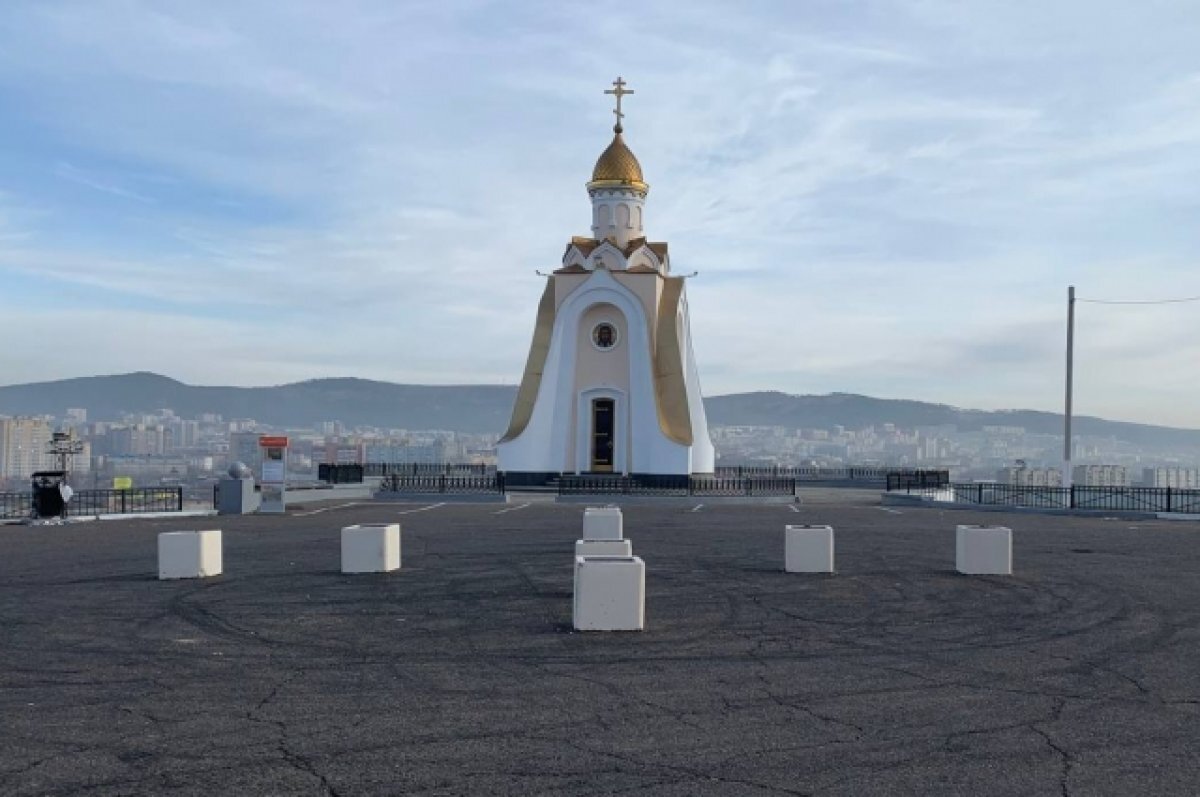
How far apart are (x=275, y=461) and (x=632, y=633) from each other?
22989mm

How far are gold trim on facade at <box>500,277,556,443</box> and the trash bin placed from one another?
20516 mm

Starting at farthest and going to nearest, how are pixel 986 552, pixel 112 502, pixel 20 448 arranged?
pixel 20 448 → pixel 112 502 → pixel 986 552

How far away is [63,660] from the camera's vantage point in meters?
10.5

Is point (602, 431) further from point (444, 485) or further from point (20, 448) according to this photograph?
point (20, 448)

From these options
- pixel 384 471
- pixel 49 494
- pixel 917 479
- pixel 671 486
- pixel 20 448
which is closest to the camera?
pixel 49 494

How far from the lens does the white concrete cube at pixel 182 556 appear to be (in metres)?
16.6

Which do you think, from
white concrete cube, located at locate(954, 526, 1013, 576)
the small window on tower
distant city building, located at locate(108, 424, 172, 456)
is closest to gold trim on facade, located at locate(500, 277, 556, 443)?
the small window on tower

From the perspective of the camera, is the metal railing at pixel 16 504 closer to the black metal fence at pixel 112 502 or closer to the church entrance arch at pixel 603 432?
the black metal fence at pixel 112 502

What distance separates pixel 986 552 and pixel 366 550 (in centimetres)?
941

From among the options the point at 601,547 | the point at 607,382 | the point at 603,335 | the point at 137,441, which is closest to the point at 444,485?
the point at 607,382

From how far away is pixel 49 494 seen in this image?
2916 cm

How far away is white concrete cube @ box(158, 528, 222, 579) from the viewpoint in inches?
652

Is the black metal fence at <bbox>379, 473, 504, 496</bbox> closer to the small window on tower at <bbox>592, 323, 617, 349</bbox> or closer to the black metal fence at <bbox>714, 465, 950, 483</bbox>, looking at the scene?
the small window on tower at <bbox>592, 323, 617, 349</bbox>

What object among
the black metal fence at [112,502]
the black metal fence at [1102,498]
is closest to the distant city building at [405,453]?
the black metal fence at [112,502]
